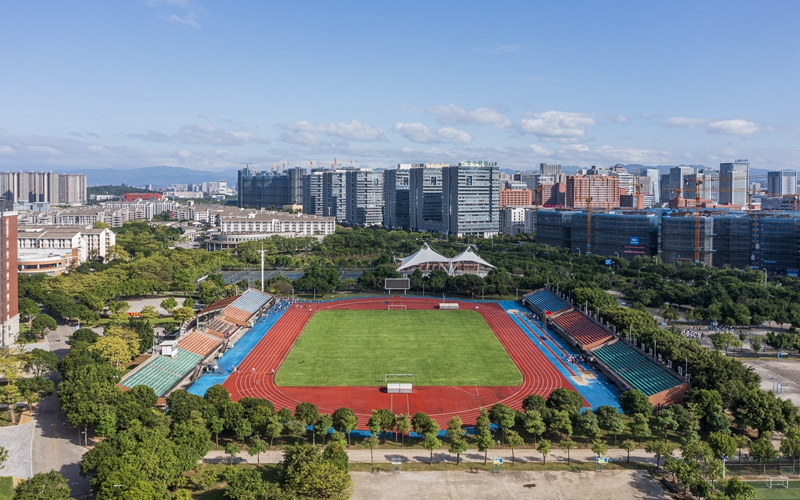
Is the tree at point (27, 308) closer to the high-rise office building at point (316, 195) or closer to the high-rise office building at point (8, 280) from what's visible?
the high-rise office building at point (8, 280)

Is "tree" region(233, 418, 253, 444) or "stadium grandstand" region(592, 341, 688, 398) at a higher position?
"stadium grandstand" region(592, 341, 688, 398)

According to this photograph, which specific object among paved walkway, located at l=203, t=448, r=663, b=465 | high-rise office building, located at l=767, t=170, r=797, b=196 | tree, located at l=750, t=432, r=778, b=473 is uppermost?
high-rise office building, located at l=767, t=170, r=797, b=196

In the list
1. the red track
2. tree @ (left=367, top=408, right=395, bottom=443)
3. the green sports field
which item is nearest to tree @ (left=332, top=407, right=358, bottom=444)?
tree @ (left=367, top=408, right=395, bottom=443)

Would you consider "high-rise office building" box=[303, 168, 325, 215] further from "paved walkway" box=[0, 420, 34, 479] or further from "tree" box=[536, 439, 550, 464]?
"tree" box=[536, 439, 550, 464]

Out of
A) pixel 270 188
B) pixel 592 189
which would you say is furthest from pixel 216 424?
pixel 270 188

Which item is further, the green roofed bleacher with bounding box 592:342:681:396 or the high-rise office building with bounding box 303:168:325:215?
the high-rise office building with bounding box 303:168:325:215
